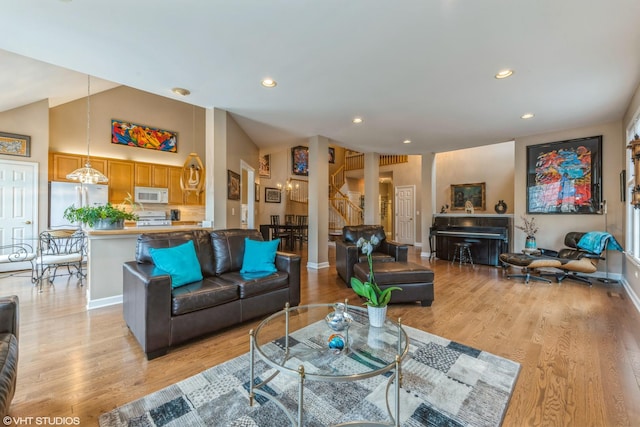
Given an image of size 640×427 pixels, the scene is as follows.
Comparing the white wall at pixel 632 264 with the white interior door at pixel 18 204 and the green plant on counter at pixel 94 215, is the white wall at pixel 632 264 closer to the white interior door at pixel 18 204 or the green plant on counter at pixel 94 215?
the green plant on counter at pixel 94 215

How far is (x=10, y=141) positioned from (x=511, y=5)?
7462 millimetres

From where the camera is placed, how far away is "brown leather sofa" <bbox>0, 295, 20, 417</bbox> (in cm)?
111

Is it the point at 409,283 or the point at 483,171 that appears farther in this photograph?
the point at 483,171

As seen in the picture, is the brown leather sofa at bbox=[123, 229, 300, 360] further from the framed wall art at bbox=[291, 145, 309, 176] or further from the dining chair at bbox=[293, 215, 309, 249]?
the framed wall art at bbox=[291, 145, 309, 176]

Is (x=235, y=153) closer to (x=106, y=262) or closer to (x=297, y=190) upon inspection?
(x=106, y=262)

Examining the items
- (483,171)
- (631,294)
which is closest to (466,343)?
(631,294)

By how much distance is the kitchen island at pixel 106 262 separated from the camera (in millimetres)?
3123

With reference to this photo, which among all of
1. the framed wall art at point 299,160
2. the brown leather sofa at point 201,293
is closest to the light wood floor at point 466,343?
the brown leather sofa at point 201,293

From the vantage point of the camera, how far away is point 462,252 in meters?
5.94

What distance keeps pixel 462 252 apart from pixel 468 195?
3.03 m

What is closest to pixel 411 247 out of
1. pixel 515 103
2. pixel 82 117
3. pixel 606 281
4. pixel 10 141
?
pixel 606 281

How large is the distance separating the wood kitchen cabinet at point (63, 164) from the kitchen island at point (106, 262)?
332 centimetres

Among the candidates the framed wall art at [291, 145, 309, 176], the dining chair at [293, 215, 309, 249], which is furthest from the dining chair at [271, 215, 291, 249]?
the framed wall art at [291, 145, 309, 176]

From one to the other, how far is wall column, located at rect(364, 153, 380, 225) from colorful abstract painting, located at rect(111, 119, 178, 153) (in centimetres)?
506
